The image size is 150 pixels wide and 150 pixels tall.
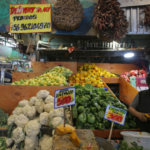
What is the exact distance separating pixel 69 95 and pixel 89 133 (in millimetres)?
522

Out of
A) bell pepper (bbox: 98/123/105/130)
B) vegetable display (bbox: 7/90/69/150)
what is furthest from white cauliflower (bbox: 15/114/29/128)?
bell pepper (bbox: 98/123/105/130)

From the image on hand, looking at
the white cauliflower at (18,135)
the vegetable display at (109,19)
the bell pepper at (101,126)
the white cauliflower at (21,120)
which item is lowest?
the bell pepper at (101,126)

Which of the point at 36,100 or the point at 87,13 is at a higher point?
the point at 87,13

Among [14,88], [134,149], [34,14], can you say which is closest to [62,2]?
[34,14]

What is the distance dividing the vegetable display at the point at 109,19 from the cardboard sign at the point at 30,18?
175cm

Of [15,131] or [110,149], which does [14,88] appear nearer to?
[15,131]

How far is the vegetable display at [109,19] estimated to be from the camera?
141 inches

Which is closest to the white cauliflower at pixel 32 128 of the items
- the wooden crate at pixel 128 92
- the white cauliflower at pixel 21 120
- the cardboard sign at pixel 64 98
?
the white cauliflower at pixel 21 120

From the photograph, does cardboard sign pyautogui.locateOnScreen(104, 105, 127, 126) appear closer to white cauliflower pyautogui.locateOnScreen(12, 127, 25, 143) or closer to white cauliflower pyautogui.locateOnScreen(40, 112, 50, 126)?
white cauliflower pyautogui.locateOnScreen(40, 112, 50, 126)

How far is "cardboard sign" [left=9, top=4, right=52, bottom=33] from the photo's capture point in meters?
3.97

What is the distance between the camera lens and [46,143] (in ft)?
5.14

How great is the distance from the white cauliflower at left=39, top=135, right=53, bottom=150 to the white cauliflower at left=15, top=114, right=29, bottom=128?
13.5 inches

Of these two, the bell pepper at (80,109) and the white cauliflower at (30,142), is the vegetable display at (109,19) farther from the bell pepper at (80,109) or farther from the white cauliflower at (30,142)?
the white cauliflower at (30,142)

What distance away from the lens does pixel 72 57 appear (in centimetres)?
717
